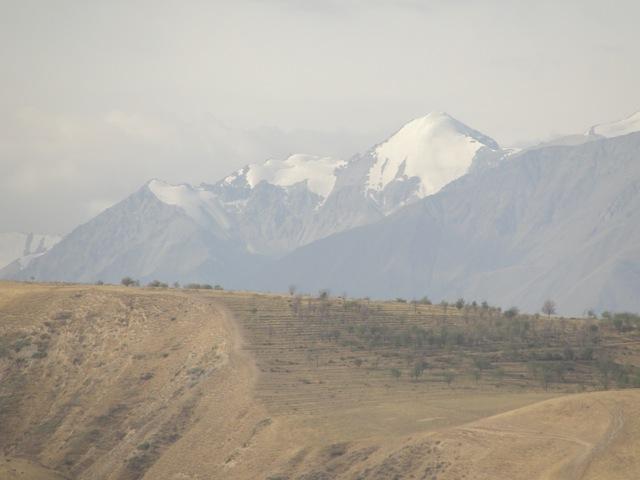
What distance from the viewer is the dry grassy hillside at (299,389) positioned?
101 metres

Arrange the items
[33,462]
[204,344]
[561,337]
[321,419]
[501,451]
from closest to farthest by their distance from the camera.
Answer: [501,451]
[321,419]
[33,462]
[204,344]
[561,337]

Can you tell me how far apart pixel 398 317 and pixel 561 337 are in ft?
77.6

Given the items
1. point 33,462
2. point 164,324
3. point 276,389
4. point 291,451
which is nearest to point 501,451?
point 291,451

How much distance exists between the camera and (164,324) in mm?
159250

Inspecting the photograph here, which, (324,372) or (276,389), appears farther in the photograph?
(324,372)

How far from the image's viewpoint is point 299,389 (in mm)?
131000

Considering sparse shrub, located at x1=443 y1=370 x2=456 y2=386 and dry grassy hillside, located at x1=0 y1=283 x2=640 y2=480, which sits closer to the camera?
dry grassy hillside, located at x1=0 y1=283 x2=640 y2=480

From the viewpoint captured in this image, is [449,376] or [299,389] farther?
[449,376]

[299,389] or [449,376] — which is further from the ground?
[449,376]

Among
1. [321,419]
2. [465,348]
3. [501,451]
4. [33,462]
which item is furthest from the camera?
[465,348]

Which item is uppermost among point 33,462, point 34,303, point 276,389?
point 34,303

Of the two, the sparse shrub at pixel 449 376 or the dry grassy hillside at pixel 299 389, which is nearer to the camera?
the dry grassy hillside at pixel 299 389

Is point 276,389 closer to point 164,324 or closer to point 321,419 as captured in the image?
point 321,419

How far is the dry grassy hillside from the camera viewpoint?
332 feet
